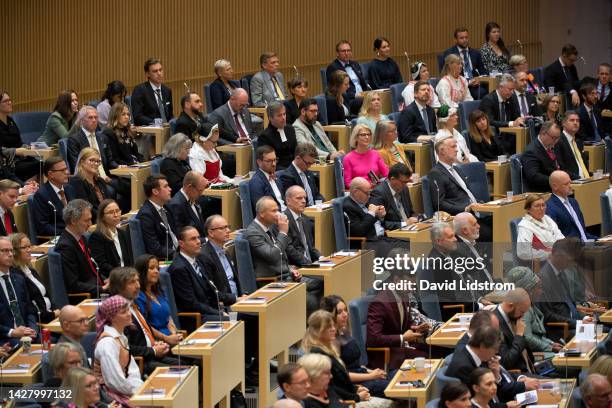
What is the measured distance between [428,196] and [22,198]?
2.97 m

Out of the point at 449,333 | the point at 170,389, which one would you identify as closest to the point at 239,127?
the point at 449,333

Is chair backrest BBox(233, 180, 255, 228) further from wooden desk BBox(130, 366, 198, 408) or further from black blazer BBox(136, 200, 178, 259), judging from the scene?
wooden desk BBox(130, 366, 198, 408)

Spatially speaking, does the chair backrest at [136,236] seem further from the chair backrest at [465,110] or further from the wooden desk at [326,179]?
the chair backrest at [465,110]

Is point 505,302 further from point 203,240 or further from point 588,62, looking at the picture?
point 588,62

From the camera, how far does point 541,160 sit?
10797mm

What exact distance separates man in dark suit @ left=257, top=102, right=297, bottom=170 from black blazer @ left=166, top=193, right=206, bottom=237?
66.8 inches

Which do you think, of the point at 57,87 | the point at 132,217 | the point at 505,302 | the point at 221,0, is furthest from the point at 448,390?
the point at 221,0

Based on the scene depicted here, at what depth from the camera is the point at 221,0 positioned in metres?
13.5

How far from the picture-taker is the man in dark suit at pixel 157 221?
8.78 metres

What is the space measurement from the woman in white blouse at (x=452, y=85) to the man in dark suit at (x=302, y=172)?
278 cm

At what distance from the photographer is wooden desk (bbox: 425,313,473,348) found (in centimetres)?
739

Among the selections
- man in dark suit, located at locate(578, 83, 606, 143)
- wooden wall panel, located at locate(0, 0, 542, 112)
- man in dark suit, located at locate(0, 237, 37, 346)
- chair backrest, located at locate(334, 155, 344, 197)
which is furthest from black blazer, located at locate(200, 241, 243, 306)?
man in dark suit, located at locate(578, 83, 606, 143)

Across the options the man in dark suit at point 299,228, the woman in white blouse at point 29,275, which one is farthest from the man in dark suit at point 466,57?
the woman in white blouse at point 29,275

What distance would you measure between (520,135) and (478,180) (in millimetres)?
1461
